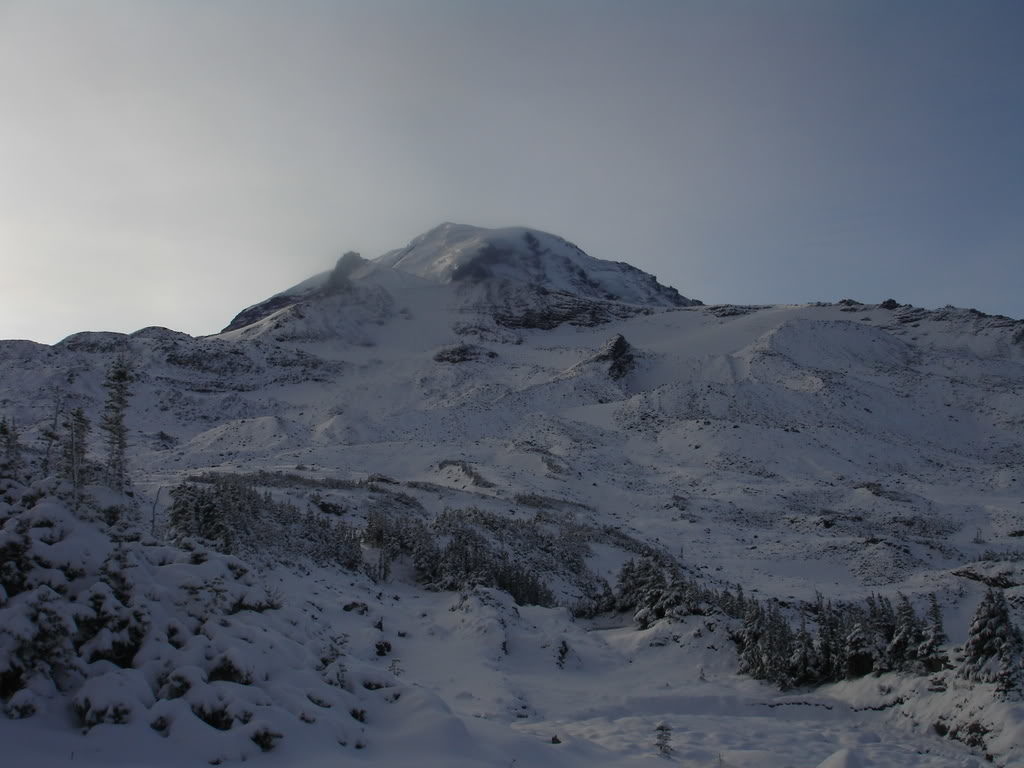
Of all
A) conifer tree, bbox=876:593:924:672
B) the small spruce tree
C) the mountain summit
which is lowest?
the small spruce tree

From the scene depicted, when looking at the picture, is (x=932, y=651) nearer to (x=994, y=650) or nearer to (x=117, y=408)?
(x=994, y=650)

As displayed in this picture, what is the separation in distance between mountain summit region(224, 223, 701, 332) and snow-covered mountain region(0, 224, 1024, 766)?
26.8 ft

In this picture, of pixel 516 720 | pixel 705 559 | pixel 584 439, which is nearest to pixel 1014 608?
pixel 705 559

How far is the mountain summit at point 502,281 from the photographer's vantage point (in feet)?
356

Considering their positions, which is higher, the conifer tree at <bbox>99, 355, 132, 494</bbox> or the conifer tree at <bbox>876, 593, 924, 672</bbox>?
the conifer tree at <bbox>99, 355, 132, 494</bbox>

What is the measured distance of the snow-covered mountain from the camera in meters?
8.20

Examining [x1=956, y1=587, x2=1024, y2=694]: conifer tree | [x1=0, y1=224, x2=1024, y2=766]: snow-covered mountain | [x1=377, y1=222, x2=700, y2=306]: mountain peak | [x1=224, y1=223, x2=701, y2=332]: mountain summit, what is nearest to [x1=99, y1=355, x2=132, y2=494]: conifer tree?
[x1=0, y1=224, x2=1024, y2=766]: snow-covered mountain

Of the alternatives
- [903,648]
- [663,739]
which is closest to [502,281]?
[903,648]

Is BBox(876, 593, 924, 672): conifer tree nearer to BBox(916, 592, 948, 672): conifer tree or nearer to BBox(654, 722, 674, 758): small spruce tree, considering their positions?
BBox(916, 592, 948, 672): conifer tree

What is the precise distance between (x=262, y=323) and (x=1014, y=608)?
323 feet

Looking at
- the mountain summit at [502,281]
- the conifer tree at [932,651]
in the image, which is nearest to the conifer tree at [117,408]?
the conifer tree at [932,651]

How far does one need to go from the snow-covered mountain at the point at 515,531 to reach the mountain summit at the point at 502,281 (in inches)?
322

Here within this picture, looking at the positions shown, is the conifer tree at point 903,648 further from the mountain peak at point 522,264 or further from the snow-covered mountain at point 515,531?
the mountain peak at point 522,264

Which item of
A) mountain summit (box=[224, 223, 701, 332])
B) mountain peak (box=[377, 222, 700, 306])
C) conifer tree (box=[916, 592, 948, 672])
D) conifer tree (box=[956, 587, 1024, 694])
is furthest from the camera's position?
mountain peak (box=[377, 222, 700, 306])
